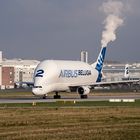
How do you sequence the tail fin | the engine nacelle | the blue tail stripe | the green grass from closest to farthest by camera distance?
the green grass → the engine nacelle → the blue tail stripe → the tail fin

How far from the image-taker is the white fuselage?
78375mm

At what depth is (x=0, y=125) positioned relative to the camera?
33.0 metres

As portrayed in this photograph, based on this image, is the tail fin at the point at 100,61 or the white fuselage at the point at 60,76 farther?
the tail fin at the point at 100,61

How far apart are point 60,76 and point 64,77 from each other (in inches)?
41.5

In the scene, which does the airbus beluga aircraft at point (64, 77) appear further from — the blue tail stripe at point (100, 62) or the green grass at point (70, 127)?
the green grass at point (70, 127)

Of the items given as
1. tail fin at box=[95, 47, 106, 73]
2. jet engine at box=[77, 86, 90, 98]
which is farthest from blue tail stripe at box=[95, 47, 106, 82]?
Result: jet engine at box=[77, 86, 90, 98]

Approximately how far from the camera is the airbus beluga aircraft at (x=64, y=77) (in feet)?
257

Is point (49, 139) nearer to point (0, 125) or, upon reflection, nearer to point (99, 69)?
point (0, 125)

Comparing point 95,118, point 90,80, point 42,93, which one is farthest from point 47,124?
point 90,80

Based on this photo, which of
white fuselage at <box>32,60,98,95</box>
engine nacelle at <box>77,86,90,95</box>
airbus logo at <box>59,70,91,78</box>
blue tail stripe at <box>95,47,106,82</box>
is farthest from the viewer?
blue tail stripe at <box>95,47,106,82</box>

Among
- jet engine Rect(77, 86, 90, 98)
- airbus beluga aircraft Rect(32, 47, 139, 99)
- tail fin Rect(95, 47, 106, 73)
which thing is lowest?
jet engine Rect(77, 86, 90, 98)

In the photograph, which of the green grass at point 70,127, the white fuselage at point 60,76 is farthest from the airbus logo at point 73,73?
the green grass at point 70,127

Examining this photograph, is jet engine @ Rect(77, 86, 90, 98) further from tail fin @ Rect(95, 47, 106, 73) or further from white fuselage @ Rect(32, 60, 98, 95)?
tail fin @ Rect(95, 47, 106, 73)

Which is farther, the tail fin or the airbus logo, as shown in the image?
the tail fin
